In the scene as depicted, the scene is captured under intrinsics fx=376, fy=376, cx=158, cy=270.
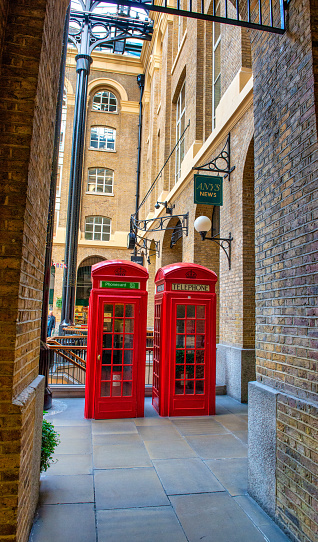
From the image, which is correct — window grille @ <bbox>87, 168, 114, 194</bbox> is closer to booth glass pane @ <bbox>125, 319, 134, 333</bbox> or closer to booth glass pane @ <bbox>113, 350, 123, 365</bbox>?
booth glass pane @ <bbox>125, 319, 134, 333</bbox>

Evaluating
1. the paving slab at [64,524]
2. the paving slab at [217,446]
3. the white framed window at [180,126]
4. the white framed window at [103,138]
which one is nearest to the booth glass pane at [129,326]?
the paving slab at [217,446]

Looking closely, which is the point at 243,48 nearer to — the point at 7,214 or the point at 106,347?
the point at 106,347

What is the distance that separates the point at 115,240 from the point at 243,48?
20103mm

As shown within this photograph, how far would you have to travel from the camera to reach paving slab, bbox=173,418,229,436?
600cm

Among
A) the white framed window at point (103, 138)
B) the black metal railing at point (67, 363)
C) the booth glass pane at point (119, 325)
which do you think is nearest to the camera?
the booth glass pane at point (119, 325)

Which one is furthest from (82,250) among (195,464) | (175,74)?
(195,464)

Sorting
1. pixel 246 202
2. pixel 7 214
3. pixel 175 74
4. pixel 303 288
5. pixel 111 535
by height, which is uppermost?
pixel 175 74

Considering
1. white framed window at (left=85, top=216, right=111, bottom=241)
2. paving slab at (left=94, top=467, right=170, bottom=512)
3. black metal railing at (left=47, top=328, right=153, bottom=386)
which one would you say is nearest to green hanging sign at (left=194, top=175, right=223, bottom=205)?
black metal railing at (left=47, top=328, right=153, bottom=386)

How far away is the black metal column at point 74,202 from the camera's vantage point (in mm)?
15922

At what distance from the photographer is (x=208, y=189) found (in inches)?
356

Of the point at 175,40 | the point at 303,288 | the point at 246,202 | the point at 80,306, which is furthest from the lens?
the point at 80,306

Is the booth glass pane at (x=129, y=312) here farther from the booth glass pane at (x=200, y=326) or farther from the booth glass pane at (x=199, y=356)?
the booth glass pane at (x=199, y=356)

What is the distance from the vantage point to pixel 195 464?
4.68 m

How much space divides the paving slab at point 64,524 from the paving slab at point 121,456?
1.00m
